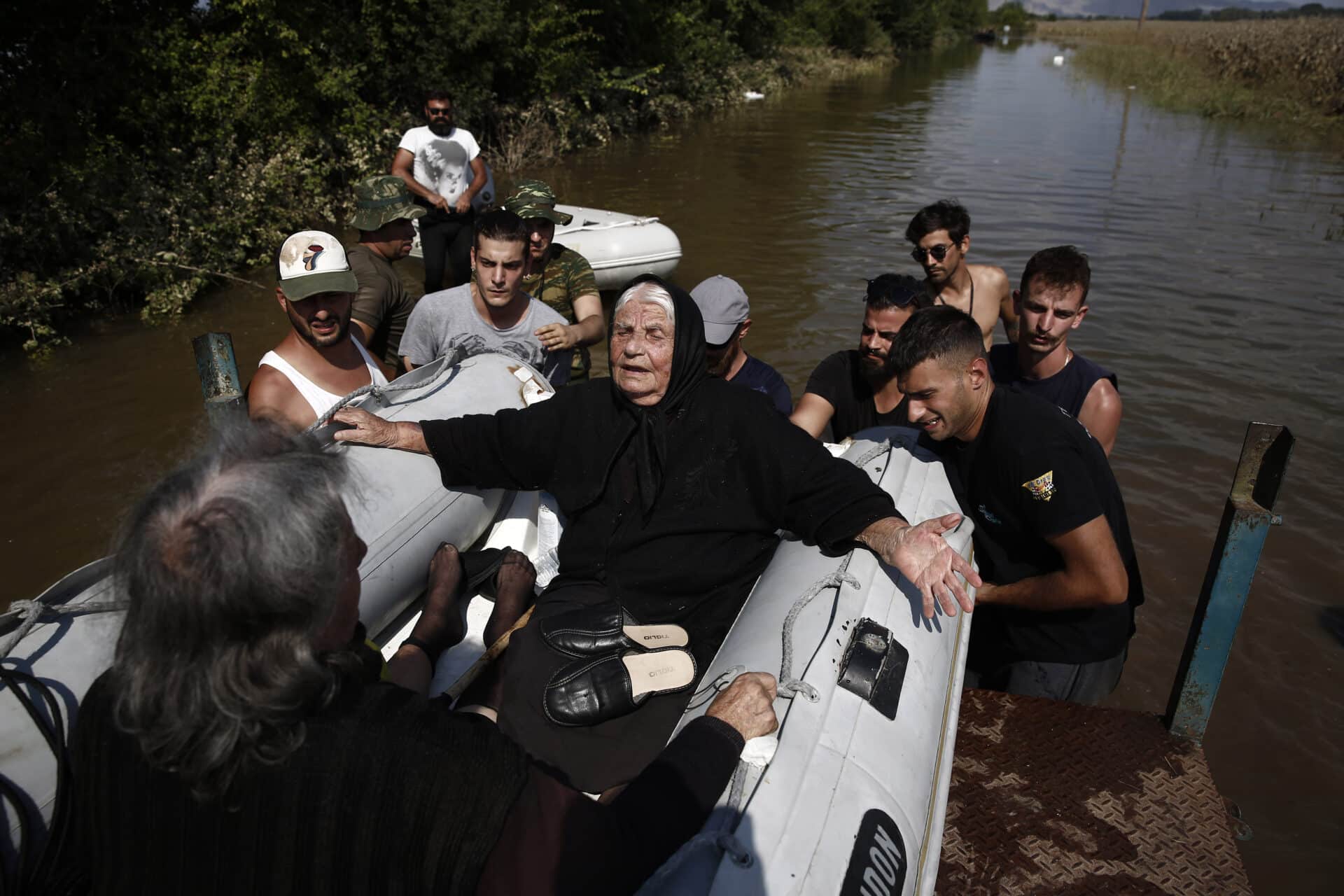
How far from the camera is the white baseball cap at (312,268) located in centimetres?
281

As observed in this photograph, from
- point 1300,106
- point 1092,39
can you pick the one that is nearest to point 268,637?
point 1300,106

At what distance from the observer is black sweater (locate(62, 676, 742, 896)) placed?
1142 mm

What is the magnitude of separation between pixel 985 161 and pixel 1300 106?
359 inches

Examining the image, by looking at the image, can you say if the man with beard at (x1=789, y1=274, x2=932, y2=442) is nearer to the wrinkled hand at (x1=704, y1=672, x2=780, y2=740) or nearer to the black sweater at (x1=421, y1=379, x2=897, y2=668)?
the black sweater at (x1=421, y1=379, x2=897, y2=668)

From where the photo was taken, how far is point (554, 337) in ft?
12.4

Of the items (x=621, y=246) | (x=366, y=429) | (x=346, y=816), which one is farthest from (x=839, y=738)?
(x=621, y=246)

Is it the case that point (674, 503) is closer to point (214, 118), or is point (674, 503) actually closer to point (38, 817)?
point (38, 817)

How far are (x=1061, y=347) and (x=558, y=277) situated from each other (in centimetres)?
259

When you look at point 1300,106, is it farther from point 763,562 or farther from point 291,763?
point 291,763

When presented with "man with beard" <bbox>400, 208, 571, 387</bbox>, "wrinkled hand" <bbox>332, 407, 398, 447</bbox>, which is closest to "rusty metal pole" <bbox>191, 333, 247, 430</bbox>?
"wrinkled hand" <bbox>332, 407, 398, 447</bbox>

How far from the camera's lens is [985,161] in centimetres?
1462

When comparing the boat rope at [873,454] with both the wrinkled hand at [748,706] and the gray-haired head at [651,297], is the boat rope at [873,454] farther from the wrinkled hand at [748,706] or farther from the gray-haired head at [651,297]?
the wrinkled hand at [748,706]

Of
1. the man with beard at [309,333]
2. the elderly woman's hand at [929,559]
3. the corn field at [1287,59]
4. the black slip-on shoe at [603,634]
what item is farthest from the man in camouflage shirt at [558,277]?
the corn field at [1287,59]

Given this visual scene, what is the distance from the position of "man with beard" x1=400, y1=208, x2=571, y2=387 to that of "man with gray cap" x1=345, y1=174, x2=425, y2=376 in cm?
31
